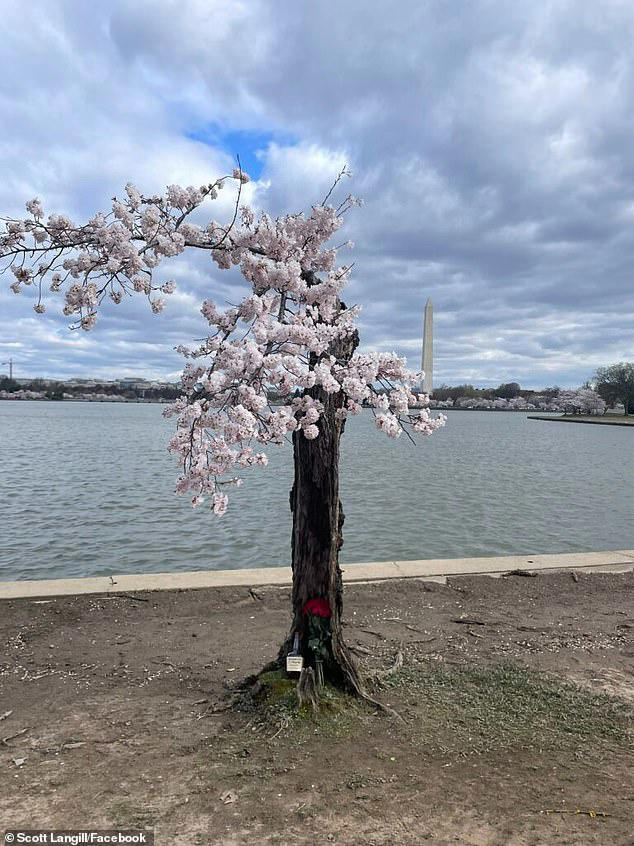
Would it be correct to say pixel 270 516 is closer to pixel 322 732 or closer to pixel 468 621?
pixel 468 621

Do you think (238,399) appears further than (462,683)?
No

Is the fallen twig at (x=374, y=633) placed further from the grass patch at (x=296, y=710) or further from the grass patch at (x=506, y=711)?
the grass patch at (x=296, y=710)

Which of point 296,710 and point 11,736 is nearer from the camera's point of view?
point 11,736

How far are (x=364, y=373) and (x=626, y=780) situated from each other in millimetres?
3003

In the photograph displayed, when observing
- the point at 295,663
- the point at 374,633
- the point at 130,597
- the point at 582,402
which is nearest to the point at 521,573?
the point at 374,633

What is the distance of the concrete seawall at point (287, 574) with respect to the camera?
8.25 meters

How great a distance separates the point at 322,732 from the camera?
4.59 m

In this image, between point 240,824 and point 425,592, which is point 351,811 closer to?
point 240,824

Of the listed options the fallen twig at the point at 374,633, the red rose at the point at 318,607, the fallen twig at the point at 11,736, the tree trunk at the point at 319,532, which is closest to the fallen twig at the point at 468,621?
the fallen twig at the point at 374,633

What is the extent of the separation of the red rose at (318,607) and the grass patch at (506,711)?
1.00 metres

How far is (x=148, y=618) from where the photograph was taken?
739 cm

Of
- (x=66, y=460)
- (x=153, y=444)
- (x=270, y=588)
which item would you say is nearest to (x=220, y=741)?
(x=270, y=588)

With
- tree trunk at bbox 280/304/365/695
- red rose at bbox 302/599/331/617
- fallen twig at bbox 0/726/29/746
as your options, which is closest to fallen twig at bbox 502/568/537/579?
tree trunk at bbox 280/304/365/695

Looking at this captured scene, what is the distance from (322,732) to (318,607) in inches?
33.0
